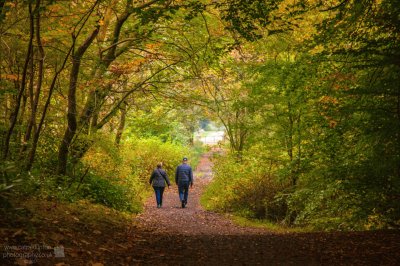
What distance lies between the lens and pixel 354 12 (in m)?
7.28

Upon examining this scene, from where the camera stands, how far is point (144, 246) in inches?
265

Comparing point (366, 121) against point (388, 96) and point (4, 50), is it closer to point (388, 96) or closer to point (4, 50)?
point (388, 96)

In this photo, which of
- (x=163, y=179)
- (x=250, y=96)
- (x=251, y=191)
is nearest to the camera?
(x=250, y=96)

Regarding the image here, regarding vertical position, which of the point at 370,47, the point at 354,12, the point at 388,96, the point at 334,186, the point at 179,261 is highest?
the point at 354,12

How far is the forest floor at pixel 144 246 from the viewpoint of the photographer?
485 cm

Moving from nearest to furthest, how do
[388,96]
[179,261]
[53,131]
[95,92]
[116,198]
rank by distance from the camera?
[179,261], [388,96], [95,92], [53,131], [116,198]

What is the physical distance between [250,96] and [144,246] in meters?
6.55

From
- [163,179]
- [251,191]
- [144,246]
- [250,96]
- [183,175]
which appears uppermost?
[250,96]

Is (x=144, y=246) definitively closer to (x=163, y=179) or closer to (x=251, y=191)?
(x=251, y=191)

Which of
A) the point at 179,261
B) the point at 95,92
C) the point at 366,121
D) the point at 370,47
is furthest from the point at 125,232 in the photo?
the point at 370,47

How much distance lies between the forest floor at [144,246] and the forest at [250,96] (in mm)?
493

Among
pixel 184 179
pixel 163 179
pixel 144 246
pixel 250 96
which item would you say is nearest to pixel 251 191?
pixel 184 179

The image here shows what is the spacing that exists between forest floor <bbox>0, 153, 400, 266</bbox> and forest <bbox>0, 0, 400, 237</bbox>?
493 mm

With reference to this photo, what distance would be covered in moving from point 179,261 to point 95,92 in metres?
5.30
